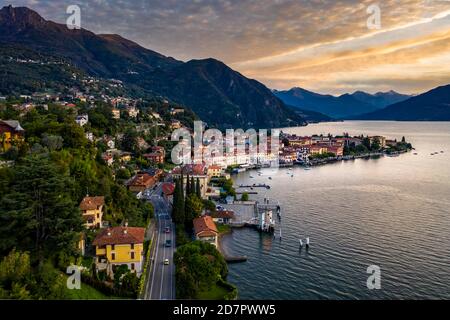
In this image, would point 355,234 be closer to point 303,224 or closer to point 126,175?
point 303,224

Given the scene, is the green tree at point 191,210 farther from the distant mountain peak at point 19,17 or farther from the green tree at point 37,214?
the distant mountain peak at point 19,17

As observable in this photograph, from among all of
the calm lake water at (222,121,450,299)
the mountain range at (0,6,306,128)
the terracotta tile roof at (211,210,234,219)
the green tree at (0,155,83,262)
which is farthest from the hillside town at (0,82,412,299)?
the mountain range at (0,6,306,128)

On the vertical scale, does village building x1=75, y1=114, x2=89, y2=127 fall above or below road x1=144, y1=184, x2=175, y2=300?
above

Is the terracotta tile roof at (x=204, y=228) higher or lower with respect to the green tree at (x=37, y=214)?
lower

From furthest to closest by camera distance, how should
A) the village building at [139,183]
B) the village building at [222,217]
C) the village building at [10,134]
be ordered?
1. the village building at [139,183]
2. the village building at [222,217]
3. the village building at [10,134]

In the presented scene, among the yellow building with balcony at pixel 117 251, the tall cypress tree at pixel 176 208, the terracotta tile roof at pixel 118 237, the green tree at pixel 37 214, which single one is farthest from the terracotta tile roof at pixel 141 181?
the green tree at pixel 37 214

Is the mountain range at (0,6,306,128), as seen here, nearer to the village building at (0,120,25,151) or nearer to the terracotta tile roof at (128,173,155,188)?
the terracotta tile roof at (128,173,155,188)
